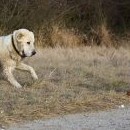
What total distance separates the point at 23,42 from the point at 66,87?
3.99ft

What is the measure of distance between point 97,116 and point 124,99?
1337 mm

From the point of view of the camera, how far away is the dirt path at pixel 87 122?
7230 mm

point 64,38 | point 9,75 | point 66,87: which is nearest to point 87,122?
point 66,87

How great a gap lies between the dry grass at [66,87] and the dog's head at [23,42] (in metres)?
0.57

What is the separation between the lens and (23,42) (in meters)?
10.5

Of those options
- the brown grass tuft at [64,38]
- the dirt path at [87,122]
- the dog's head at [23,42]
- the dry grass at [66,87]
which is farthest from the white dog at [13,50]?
the brown grass tuft at [64,38]

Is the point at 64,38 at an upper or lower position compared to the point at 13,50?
lower

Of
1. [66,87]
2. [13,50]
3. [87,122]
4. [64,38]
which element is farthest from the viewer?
[64,38]

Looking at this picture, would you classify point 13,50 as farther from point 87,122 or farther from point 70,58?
point 70,58

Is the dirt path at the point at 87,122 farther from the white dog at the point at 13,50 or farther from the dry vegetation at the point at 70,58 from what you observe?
the white dog at the point at 13,50

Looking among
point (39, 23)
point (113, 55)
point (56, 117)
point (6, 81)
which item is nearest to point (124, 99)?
point (56, 117)

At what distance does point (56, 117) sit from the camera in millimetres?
7965

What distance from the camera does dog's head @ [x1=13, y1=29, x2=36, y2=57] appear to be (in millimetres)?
10445

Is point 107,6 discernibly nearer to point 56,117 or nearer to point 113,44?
point 113,44
